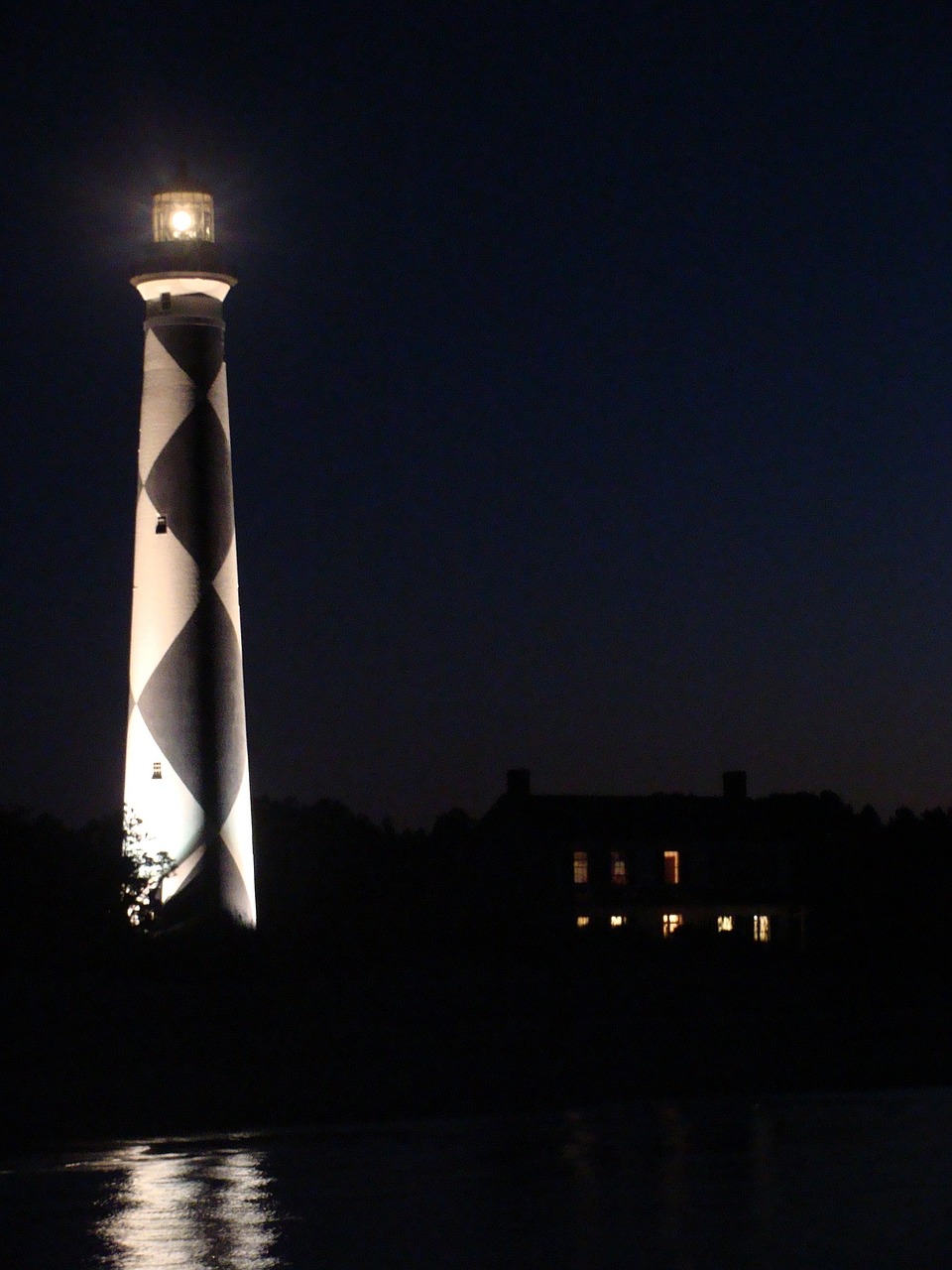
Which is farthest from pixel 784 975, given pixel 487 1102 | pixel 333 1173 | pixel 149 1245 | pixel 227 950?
pixel 149 1245

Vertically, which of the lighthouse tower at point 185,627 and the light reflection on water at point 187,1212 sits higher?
the lighthouse tower at point 185,627

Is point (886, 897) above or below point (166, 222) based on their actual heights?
below

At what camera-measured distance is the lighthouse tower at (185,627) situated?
A: 29406 mm

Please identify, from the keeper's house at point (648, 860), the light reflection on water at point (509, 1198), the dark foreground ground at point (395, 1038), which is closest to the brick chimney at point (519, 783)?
the keeper's house at point (648, 860)

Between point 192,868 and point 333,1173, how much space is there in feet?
46.8

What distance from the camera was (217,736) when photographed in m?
29.6

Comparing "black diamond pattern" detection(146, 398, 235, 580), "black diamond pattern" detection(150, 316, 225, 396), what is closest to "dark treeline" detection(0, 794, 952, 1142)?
"black diamond pattern" detection(146, 398, 235, 580)

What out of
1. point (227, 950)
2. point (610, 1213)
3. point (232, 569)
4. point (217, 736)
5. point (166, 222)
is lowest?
point (610, 1213)

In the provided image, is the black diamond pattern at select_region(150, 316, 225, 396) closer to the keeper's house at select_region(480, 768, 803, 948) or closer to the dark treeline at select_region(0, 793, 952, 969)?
the dark treeline at select_region(0, 793, 952, 969)

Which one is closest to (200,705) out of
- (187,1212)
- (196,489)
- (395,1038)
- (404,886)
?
(196,489)

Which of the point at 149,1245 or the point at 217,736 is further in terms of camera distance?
the point at 217,736

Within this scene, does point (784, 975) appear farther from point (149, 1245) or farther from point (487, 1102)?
point (149, 1245)

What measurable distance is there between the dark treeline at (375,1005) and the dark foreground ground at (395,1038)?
0.05m

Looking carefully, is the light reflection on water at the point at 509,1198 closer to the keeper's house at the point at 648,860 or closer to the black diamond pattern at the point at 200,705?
the black diamond pattern at the point at 200,705
